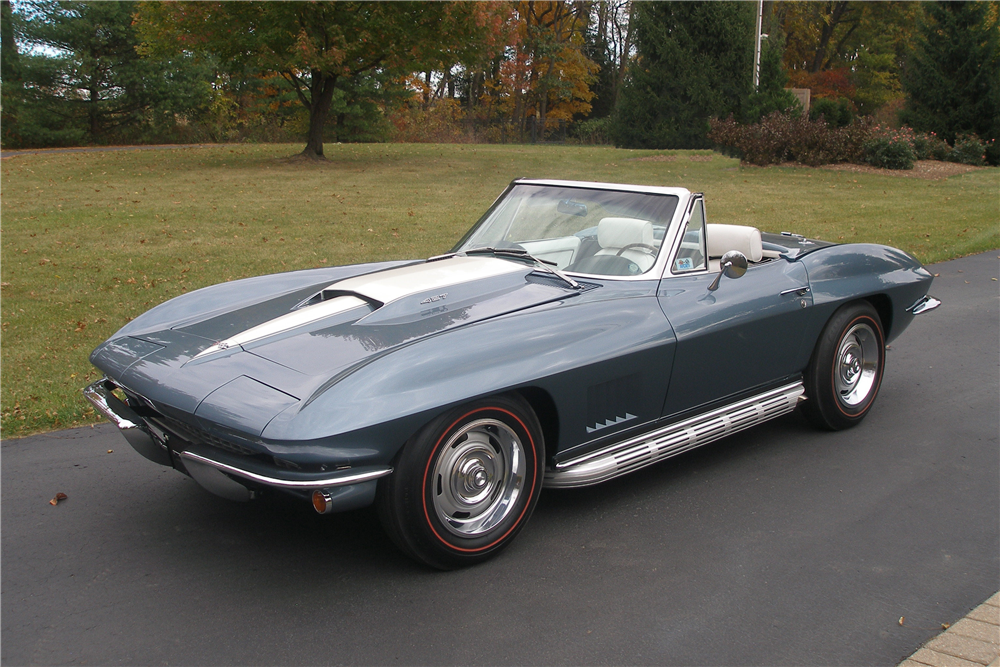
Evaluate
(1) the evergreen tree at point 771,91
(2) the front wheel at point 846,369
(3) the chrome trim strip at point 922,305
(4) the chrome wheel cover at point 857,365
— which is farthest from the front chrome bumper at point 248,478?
(1) the evergreen tree at point 771,91

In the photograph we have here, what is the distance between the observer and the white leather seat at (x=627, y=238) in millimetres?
4241

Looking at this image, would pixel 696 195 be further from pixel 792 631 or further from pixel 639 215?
pixel 792 631

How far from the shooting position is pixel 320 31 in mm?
21922

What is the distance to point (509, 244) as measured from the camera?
4598 mm

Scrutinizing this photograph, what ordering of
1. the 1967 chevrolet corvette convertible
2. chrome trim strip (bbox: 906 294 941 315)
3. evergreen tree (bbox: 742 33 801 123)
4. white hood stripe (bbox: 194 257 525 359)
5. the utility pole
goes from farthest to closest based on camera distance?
the utility pole
evergreen tree (bbox: 742 33 801 123)
chrome trim strip (bbox: 906 294 941 315)
white hood stripe (bbox: 194 257 525 359)
the 1967 chevrolet corvette convertible

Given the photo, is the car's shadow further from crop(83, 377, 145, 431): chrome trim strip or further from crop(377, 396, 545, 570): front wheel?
crop(83, 377, 145, 431): chrome trim strip

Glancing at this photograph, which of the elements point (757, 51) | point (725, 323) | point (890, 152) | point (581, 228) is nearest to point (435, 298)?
point (581, 228)

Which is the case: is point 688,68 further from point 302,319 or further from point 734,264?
point 302,319

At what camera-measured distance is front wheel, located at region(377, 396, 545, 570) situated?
9.99ft

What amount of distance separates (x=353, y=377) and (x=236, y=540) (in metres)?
1.04

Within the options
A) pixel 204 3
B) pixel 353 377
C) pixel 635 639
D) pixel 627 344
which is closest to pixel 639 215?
pixel 627 344

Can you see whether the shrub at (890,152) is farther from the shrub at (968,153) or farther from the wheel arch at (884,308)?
the wheel arch at (884,308)

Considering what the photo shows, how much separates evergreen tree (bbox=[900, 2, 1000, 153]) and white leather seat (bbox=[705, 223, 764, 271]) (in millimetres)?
26402

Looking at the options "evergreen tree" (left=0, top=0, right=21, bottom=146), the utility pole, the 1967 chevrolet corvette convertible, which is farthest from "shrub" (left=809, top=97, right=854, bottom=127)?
"evergreen tree" (left=0, top=0, right=21, bottom=146)
